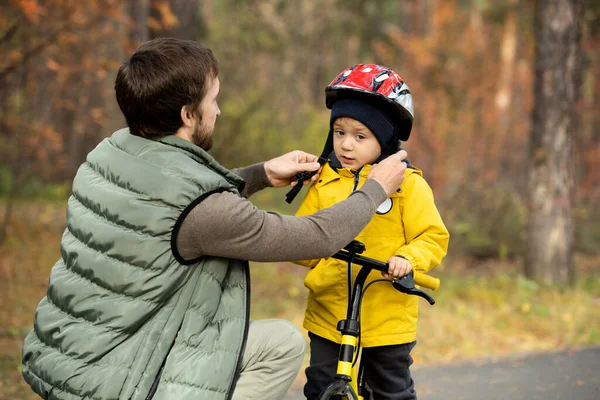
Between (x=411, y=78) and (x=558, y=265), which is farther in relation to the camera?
(x=411, y=78)

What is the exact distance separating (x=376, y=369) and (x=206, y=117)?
4.74 ft

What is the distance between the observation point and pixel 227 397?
2.60 m

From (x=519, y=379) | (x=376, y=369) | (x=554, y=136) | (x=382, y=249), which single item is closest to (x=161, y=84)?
(x=382, y=249)

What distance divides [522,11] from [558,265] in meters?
11.8

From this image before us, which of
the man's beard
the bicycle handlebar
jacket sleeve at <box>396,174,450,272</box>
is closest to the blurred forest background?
the man's beard

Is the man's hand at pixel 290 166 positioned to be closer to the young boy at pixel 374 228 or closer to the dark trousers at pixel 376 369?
the young boy at pixel 374 228

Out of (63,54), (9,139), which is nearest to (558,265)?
(63,54)

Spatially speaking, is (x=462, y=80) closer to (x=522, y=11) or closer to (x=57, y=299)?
(x=522, y=11)

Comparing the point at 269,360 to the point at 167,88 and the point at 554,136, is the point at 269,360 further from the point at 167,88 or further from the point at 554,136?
the point at 554,136

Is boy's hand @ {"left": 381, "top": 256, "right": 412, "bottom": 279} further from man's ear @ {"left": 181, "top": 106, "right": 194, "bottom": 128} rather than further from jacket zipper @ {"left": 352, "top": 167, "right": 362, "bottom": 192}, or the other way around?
man's ear @ {"left": 181, "top": 106, "right": 194, "bottom": 128}

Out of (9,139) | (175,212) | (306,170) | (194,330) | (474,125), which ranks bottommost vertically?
(194,330)

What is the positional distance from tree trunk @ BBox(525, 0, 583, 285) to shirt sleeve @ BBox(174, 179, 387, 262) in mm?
5266

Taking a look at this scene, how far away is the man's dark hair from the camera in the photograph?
105 inches

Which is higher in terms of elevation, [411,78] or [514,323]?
[411,78]
